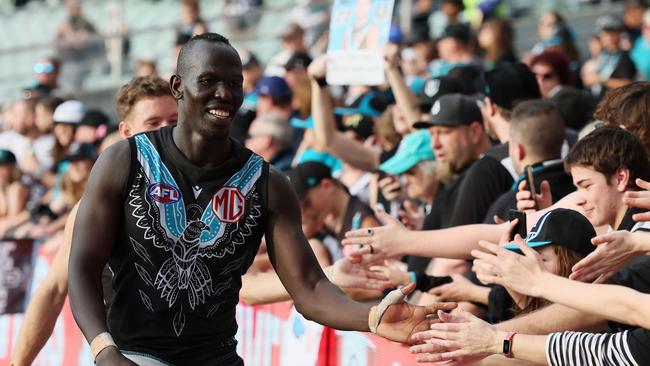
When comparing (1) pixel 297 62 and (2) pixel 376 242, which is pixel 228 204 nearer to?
(2) pixel 376 242

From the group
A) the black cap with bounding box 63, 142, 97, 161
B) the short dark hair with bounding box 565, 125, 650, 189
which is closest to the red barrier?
the short dark hair with bounding box 565, 125, 650, 189

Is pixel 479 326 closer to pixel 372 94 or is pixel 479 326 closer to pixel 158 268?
pixel 158 268

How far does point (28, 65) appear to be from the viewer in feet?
67.6

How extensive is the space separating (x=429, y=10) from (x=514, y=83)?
8.40m

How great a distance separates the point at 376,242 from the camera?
603 centimetres

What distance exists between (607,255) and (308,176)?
394 centimetres

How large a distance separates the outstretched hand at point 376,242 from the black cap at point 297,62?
22.8 ft

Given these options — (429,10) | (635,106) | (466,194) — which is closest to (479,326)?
(635,106)

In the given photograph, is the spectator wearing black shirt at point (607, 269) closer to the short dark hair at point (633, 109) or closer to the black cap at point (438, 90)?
the short dark hair at point (633, 109)

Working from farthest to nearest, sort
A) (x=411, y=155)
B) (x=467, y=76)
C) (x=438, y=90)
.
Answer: (x=467, y=76), (x=438, y=90), (x=411, y=155)

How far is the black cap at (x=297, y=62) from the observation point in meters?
13.0

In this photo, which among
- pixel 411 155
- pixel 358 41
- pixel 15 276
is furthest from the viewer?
pixel 15 276

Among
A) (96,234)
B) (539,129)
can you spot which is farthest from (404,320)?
(539,129)

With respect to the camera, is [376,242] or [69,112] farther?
[69,112]
